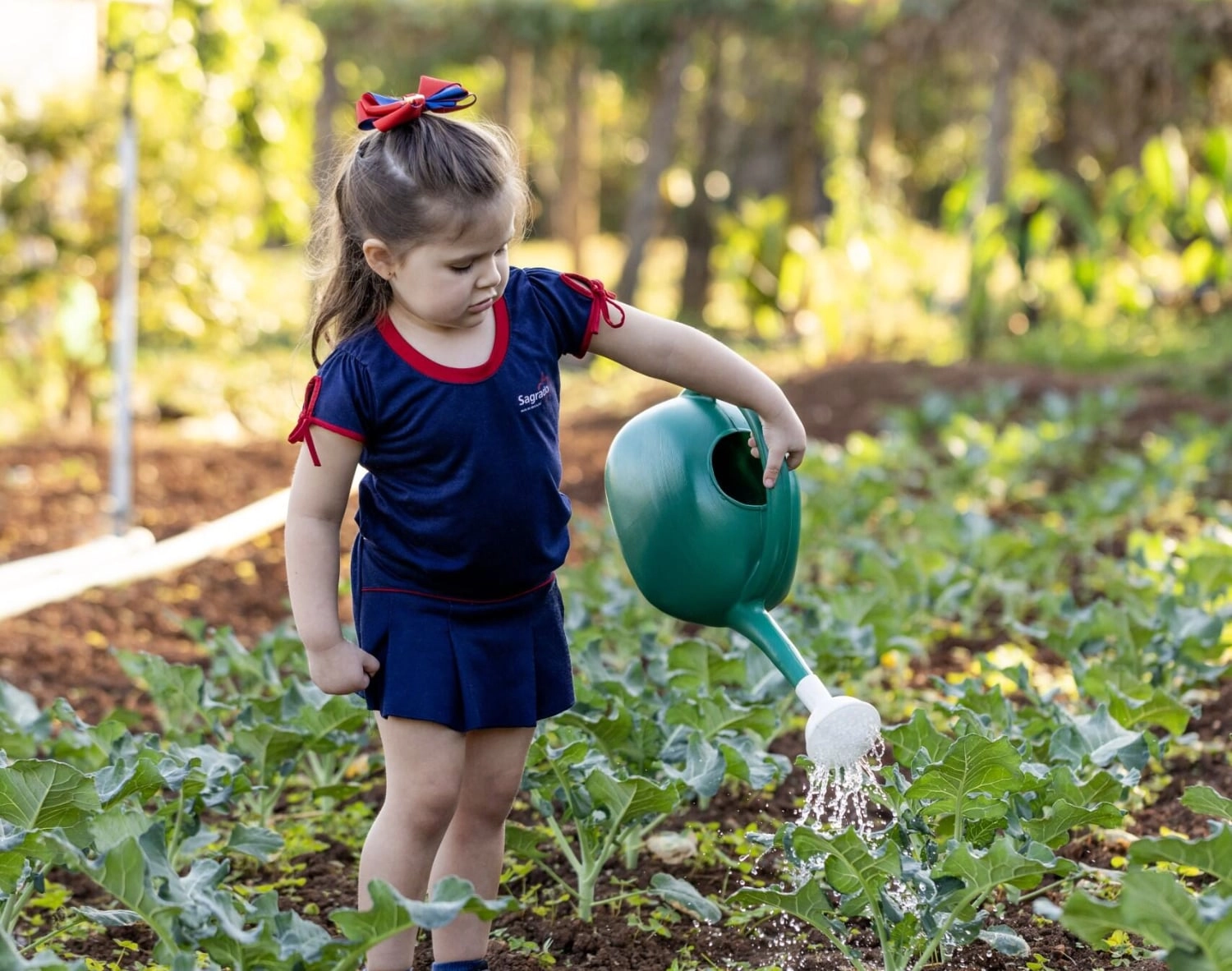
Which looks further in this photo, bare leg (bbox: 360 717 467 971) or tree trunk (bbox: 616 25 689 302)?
tree trunk (bbox: 616 25 689 302)

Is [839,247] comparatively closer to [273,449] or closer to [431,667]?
[273,449]

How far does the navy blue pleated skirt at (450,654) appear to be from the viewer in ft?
6.68

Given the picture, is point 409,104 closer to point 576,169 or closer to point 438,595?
point 438,595

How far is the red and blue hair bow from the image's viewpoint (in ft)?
6.52

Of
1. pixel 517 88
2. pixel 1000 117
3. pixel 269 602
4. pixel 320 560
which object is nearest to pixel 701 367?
pixel 320 560

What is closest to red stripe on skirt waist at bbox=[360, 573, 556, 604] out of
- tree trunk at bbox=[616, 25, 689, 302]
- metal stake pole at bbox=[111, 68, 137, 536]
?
metal stake pole at bbox=[111, 68, 137, 536]

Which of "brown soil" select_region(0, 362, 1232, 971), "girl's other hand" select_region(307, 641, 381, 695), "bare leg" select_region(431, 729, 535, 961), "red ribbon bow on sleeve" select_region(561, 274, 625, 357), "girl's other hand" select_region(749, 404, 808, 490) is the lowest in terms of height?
"brown soil" select_region(0, 362, 1232, 971)

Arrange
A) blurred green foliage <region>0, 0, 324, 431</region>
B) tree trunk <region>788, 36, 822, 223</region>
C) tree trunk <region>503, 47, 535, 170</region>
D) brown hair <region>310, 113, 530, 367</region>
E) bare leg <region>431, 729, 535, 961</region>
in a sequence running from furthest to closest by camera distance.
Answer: tree trunk <region>503, 47, 535, 170</region> < tree trunk <region>788, 36, 822, 223</region> < blurred green foliage <region>0, 0, 324, 431</region> < bare leg <region>431, 729, 535, 961</region> < brown hair <region>310, 113, 530, 367</region>

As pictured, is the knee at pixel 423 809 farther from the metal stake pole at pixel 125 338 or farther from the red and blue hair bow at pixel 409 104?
the metal stake pole at pixel 125 338

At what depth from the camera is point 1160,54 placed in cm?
1138

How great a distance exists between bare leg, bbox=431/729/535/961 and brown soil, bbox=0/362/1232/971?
0.45 feet

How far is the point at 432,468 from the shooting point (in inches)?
79.7

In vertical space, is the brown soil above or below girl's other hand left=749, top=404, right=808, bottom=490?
below

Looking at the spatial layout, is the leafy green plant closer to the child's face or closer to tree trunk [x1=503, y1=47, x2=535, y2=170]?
the child's face
